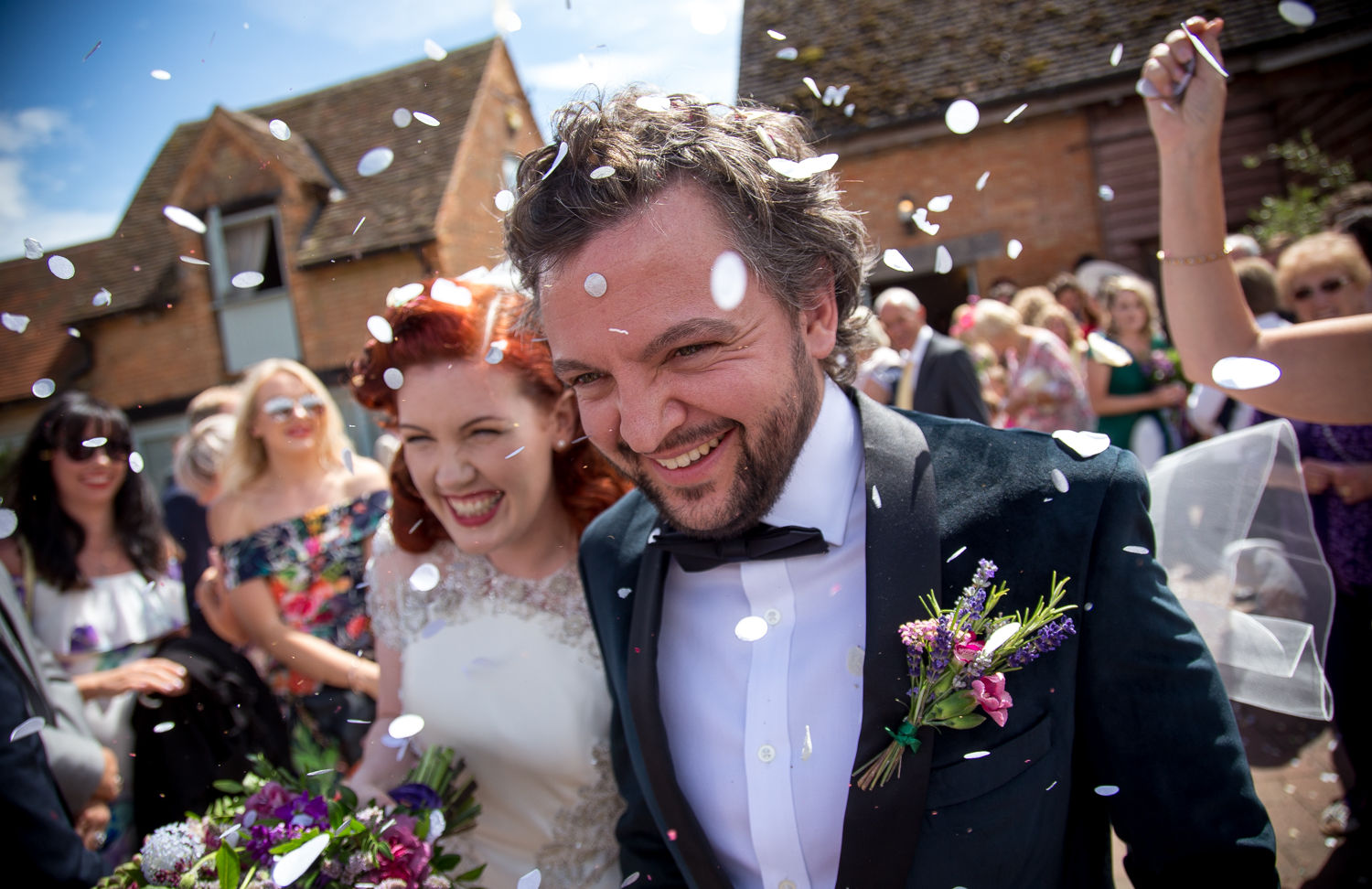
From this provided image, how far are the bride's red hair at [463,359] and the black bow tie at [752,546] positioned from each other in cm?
83

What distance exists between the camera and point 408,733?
2.14 metres

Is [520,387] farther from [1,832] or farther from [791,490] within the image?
[1,832]

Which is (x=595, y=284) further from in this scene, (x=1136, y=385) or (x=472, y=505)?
(x=1136, y=385)

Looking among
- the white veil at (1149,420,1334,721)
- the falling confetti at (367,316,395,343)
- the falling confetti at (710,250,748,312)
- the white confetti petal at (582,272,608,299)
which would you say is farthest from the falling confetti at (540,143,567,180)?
the white veil at (1149,420,1334,721)

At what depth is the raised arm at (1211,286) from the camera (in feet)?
5.59

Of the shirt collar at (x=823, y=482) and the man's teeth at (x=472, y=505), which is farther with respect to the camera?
the man's teeth at (x=472, y=505)

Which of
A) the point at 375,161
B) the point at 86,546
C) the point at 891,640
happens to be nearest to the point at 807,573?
the point at 891,640

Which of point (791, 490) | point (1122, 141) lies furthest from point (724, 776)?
point (1122, 141)

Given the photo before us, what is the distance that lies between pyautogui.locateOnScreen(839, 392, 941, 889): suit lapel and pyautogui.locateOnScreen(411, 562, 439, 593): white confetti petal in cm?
152

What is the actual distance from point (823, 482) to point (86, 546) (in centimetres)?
390

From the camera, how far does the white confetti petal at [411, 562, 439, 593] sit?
2.50m

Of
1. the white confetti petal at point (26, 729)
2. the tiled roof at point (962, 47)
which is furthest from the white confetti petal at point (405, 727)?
the tiled roof at point (962, 47)

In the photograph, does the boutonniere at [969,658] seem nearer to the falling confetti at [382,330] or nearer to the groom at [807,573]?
the groom at [807,573]

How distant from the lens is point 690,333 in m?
1.46
